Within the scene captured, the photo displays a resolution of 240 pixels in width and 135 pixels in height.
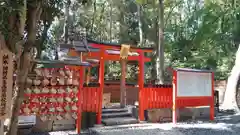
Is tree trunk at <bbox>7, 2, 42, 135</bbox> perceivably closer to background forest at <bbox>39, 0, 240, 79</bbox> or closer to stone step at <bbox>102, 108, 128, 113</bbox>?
stone step at <bbox>102, 108, 128, 113</bbox>

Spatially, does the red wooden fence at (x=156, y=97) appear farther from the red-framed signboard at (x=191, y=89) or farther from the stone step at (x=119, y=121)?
the red-framed signboard at (x=191, y=89)

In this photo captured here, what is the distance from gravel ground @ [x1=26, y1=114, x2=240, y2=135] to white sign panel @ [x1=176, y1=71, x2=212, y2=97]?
1.00 m

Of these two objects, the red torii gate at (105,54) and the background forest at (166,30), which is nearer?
the red torii gate at (105,54)

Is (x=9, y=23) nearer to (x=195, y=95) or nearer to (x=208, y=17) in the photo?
(x=195, y=95)

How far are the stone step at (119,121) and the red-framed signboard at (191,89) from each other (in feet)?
4.46

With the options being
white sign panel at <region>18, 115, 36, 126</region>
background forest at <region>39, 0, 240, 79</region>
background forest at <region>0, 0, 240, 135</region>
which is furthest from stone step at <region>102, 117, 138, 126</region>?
background forest at <region>39, 0, 240, 79</region>

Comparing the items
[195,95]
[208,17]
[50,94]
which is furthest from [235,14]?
[50,94]

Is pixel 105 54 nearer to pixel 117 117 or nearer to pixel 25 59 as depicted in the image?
pixel 117 117

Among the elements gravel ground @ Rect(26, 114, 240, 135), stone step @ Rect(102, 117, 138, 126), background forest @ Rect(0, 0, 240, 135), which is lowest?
gravel ground @ Rect(26, 114, 240, 135)

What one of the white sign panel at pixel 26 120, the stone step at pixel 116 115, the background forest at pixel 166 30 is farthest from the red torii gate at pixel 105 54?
the white sign panel at pixel 26 120

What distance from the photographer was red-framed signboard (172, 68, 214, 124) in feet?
25.2

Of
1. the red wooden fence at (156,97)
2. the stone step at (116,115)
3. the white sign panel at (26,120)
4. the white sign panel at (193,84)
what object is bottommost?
the stone step at (116,115)

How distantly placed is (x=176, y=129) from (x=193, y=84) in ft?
5.75

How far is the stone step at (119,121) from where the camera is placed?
7.63 m
